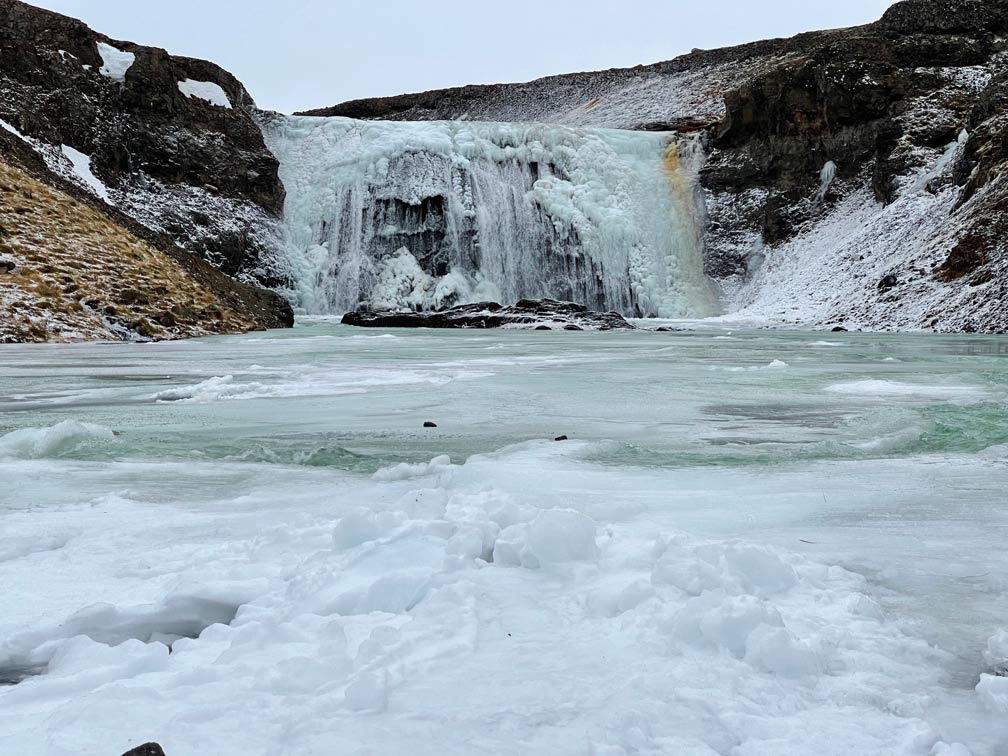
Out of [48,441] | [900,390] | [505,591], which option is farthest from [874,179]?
[505,591]

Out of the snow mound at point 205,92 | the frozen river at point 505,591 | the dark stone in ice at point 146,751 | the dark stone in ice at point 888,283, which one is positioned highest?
the snow mound at point 205,92

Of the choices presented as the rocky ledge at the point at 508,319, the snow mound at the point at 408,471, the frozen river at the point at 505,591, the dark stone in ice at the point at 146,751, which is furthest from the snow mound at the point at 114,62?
the dark stone in ice at the point at 146,751

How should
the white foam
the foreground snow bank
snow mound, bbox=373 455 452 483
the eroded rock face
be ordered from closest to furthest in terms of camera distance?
the foreground snow bank, snow mound, bbox=373 455 452 483, the white foam, the eroded rock face

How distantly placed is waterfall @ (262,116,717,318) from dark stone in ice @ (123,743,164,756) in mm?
23389

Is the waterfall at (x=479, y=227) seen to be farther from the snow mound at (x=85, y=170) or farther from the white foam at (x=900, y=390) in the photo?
the white foam at (x=900, y=390)

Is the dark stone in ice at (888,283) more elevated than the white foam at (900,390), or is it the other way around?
the dark stone in ice at (888,283)

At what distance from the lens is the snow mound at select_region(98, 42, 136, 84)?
2533 centimetres

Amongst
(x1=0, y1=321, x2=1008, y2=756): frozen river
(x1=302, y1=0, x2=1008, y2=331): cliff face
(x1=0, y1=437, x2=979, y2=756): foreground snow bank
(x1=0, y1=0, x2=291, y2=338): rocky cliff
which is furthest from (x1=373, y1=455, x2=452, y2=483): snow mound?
(x1=0, y1=0, x2=291, y2=338): rocky cliff

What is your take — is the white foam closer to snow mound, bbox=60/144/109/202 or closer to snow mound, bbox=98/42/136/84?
snow mound, bbox=60/144/109/202

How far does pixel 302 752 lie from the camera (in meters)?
1.27

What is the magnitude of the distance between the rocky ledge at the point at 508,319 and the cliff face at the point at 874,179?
4664 millimetres

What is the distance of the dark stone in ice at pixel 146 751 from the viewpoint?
3.85 ft

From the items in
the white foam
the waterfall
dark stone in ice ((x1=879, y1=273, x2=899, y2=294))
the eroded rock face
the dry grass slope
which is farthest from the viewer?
the waterfall

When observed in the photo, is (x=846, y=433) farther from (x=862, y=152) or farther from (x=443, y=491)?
(x=862, y=152)
